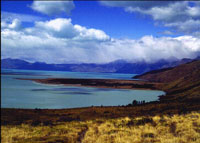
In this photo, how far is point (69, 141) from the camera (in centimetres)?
1847

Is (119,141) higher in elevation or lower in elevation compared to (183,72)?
lower

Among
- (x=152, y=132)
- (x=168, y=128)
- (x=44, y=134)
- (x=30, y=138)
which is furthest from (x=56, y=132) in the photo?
(x=168, y=128)

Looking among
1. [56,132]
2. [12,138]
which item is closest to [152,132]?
[56,132]

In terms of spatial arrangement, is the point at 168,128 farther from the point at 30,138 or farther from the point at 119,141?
the point at 30,138

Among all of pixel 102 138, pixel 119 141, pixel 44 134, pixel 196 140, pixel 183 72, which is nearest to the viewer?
pixel 196 140

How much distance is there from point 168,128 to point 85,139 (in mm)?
7909

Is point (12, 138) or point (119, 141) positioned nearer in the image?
point (119, 141)

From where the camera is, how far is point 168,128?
2103cm

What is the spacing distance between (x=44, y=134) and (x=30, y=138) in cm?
196

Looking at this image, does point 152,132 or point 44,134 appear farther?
point 44,134

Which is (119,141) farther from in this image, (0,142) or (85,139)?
(0,142)

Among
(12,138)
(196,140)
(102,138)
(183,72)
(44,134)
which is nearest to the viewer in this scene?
(196,140)

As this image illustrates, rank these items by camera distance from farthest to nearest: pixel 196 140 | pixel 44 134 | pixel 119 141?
pixel 44 134, pixel 119 141, pixel 196 140

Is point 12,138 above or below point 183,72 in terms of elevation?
below
